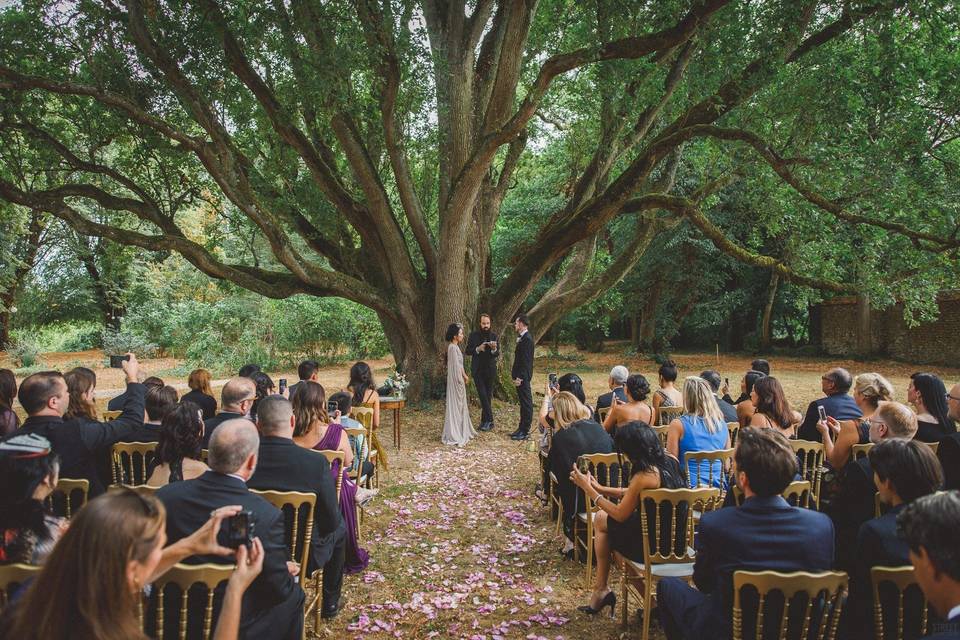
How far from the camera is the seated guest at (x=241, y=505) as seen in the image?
242 centimetres

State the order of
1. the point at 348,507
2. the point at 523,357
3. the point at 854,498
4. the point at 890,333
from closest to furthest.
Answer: the point at 854,498 < the point at 348,507 < the point at 523,357 < the point at 890,333

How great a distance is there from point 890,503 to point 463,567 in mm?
3072

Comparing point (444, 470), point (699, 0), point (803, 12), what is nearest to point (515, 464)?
point (444, 470)

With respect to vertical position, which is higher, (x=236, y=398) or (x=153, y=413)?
(x=236, y=398)

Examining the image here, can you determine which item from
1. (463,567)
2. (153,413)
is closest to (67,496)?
(153,413)

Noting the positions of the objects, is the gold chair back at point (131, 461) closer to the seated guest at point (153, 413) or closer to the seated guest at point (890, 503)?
the seated guest at point (153, 413)

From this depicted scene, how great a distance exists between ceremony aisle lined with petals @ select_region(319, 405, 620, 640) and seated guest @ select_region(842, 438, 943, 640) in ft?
5.26

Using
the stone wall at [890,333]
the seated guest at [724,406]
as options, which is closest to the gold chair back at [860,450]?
the seated guest at [724,406]

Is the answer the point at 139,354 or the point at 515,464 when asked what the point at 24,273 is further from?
the point at 515,464

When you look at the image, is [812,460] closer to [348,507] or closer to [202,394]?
[348,507]

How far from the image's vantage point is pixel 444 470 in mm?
7520

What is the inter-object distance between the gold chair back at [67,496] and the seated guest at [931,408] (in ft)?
17.2

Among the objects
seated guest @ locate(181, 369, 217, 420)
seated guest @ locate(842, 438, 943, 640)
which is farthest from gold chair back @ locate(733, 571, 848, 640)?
seated guest @ locate(181, 369, 217, 420)

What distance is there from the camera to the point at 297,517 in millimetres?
3074
